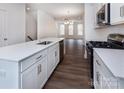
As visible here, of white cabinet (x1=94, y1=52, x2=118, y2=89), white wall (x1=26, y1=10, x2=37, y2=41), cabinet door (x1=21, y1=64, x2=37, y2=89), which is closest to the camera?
white cabinet (x1=94, y1=52, x2=118, y2=89)

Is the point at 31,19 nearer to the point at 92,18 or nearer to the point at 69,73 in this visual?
the point at 92,18

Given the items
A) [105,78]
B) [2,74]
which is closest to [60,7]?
[2,74]

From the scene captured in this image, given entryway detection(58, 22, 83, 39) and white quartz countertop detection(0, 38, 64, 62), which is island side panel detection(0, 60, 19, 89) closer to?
white quartz countertop detection(0, 38, 64, 62)

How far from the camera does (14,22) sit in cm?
525

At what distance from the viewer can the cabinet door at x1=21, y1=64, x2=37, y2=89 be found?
1779mm

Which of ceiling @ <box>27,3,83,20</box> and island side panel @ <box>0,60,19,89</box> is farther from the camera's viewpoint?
ceiling @ <box>27,3,83,20</box>

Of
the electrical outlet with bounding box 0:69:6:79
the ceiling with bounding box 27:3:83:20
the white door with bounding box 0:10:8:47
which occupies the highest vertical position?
the ceiling with bounding box 27:3:83:20

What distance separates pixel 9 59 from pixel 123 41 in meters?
1.88

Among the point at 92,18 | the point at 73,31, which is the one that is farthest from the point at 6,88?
the point at 73,31

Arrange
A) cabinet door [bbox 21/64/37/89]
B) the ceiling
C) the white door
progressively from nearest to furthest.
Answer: cabinet door [bbox 21/64/37/89] → the white door → the ceiling

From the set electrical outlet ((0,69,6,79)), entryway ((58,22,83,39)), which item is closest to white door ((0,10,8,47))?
electrical outlet ((0,69,6,79))

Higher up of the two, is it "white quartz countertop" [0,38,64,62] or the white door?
the white door

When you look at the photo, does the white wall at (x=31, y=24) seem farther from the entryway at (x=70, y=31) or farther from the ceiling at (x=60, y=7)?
the entryway at (x=70, y=31)

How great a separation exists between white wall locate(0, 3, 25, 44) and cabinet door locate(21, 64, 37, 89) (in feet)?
10.8
